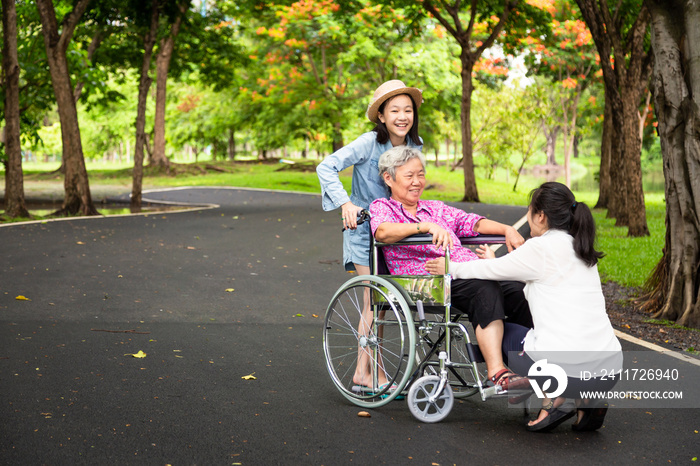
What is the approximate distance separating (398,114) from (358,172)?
0.45m

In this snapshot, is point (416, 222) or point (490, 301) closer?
point (490, 301)

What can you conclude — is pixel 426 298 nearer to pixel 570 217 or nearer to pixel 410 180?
pixel 410 180

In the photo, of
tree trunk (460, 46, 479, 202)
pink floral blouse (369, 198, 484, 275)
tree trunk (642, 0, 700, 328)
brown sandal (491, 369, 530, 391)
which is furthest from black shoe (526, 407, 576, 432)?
tree trunk (460, 46, 479, 202)

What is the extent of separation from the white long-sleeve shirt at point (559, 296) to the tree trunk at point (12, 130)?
14.4 meters

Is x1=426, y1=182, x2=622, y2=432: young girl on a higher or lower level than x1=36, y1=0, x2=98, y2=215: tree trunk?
lower

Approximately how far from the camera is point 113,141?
219ft

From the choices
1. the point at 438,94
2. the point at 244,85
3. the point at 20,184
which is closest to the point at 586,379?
the point at 20,184

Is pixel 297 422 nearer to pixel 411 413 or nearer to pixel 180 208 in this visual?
pixel 411 413

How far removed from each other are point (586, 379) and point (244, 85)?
3500 cm

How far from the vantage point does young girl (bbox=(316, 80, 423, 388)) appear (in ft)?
15.7

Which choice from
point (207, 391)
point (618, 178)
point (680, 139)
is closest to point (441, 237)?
point (207, 391)

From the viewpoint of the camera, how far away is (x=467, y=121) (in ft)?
79.6

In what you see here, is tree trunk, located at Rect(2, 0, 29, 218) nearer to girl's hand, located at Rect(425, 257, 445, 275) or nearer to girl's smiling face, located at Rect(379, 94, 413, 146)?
girl's smiling face, located at Rect(379, 94, 413, 146)

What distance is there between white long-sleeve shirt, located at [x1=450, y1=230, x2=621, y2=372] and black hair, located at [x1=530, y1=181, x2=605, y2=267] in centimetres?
4
